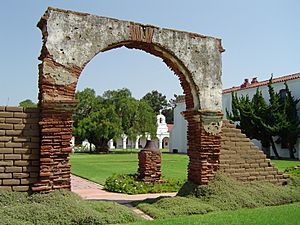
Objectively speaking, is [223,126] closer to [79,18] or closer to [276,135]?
[79,18]

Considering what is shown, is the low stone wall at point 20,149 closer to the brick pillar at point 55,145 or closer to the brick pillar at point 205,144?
the brick pillar at point 55,145

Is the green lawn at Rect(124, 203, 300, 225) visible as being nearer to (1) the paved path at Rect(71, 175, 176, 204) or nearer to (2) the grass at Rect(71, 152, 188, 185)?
(1) the paved path at Rect(71, 175, 176, 204)

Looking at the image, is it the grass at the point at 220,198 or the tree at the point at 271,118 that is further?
the tree at the point at 271,118

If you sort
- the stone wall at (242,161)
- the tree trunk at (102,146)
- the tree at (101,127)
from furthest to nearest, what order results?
the tree trunk at (102,146)
the tree at (101,127)
the stone wall at (242,161)

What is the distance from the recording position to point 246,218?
22.5 feet

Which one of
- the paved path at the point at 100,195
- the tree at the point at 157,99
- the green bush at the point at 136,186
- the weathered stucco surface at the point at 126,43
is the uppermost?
the tree at the point at 157,99

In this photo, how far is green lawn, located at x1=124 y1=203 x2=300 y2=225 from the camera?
650 centimetres

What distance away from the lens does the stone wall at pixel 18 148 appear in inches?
271

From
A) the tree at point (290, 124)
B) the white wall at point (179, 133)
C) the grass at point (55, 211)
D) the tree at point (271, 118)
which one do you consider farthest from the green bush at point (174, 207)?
the white wall at point (179, 133)

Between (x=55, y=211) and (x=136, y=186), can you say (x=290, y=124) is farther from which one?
(x=55, y=211)

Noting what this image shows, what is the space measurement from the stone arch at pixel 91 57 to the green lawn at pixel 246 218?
148 centimetres

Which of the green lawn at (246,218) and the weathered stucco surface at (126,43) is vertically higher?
the weathered stucco surface at (126,43)

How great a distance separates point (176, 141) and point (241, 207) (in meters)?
38.6

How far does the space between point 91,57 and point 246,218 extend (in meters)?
4.31
